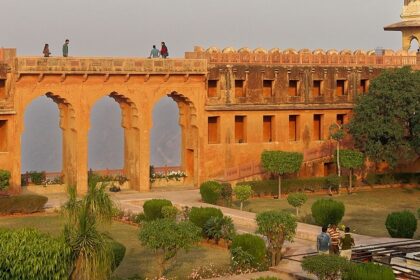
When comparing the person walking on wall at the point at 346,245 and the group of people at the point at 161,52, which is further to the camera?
the group of people at the point at 161,52

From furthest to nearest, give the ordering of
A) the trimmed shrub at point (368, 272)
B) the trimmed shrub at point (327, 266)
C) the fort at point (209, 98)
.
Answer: the fort at point (209, 98)
the trimmed shrub at point (327, 266)
the trimmed shrub at point (368, 272)

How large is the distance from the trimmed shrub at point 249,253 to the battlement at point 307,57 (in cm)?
1979

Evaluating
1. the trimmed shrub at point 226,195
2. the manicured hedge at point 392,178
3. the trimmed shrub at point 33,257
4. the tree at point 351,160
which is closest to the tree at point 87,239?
the trimmed shrub at point 33,257

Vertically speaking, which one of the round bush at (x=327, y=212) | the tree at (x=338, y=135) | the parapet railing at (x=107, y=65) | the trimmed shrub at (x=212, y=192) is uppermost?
the parapet railing at (x=107, y=65)

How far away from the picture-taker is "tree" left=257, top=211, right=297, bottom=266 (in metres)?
27.0

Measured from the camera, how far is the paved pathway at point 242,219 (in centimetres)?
2711

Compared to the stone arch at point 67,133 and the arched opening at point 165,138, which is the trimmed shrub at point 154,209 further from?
the arched opening at point 165,138

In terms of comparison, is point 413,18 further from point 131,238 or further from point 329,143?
point 131,238

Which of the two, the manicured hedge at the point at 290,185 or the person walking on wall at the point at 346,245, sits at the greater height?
the manicured hedge at the point at 290,185

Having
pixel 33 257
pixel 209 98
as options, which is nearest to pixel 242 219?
pixel 209 98

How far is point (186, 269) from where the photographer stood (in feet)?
87.9

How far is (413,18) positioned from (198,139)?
16542mm

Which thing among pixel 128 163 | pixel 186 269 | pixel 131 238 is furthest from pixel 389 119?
pixel 186 269

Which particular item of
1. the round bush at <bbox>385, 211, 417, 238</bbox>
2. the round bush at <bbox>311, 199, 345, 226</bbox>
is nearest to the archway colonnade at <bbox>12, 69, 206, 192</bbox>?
the round bush at <bbox>311, 199, 345, 226</bbox>
